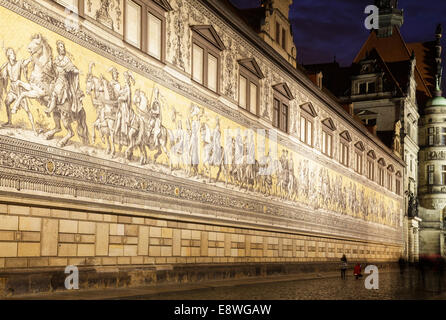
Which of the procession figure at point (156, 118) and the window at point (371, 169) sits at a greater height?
the window at point (371, 169)

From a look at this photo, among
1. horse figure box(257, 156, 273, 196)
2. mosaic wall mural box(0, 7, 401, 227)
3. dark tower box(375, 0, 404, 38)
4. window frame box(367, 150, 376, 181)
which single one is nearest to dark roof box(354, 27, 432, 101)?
dark tower box(375, 0, 404, 38)

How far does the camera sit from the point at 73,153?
530 inches

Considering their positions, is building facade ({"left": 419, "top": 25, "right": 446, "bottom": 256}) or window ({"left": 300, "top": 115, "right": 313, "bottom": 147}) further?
building facade ({"left": 419, "top": 25, "right": 446, "bottom": 256})

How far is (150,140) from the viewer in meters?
16.3

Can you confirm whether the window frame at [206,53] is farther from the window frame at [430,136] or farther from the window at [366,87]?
the window frame at [430,136]

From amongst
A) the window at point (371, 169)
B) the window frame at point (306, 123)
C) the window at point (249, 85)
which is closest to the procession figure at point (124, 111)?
the window at point (249, 85)

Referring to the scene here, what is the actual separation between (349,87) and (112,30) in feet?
152

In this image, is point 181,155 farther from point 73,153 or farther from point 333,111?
point 333,111

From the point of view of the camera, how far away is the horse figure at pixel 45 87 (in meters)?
12.5

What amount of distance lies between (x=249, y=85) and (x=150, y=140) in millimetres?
8042

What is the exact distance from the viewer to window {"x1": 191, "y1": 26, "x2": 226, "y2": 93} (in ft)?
63.6

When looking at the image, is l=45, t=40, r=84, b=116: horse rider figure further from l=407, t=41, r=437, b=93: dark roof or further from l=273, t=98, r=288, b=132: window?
l=407, t=41, r=437, b=93: dark roof

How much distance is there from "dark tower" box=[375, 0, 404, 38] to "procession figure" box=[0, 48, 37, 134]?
206ft

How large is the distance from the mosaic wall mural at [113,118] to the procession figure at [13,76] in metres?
0.02
